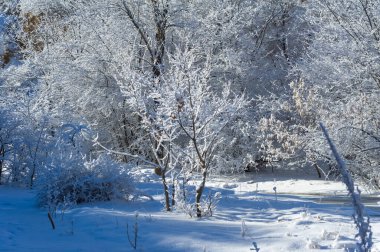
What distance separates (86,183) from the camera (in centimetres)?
807

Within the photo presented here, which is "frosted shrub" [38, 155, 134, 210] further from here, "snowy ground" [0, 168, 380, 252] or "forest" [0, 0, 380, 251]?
"snowy ground" [0, 168, 380, 252]

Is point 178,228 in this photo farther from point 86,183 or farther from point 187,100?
point 86,183

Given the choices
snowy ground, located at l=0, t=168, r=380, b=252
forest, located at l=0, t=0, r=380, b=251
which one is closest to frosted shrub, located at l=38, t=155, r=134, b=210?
forest, located at l=0, t=0, r=380, b=251

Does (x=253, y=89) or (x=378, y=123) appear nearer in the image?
(x=378, y=123)

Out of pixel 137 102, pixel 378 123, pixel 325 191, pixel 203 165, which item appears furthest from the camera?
pixel 325 191

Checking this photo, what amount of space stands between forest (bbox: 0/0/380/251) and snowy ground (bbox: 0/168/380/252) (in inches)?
7.2

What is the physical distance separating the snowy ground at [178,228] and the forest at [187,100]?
18 centimetres

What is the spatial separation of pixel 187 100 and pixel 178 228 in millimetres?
2253

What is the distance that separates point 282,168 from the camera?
60.8 feet

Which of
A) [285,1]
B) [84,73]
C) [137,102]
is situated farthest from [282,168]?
[137,102]

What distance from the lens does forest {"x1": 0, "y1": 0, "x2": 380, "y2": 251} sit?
313 inches

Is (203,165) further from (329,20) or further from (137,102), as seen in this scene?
(329,20)

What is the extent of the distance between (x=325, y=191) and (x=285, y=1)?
9.40 m

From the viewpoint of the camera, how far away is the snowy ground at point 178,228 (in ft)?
16.5
